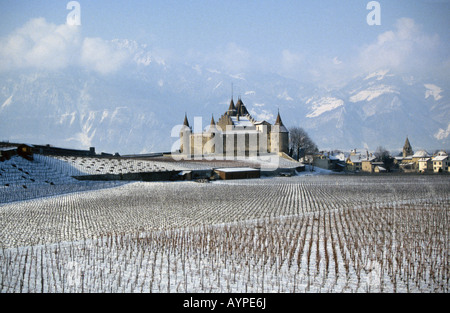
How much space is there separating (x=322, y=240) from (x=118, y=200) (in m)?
16.5

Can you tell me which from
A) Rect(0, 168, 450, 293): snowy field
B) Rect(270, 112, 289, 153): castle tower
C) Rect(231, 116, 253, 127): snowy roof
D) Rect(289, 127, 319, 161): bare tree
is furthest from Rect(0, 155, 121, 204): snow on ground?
Rect(289, 127, 319, 161): bare tree

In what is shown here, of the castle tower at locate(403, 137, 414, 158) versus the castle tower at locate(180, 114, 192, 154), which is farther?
the castle tower at locate(403, 137, 414, 158)

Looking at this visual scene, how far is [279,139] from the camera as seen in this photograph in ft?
291

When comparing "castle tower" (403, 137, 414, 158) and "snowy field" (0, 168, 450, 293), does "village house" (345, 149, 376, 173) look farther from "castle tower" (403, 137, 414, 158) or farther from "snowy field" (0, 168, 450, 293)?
"snowy field" (0, 168, 450, 293)

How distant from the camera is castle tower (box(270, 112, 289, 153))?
8844 centimetres

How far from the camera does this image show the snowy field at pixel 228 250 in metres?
8.30

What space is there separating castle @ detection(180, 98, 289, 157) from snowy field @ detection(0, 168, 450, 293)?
232 ft

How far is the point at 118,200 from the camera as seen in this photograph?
2488cm

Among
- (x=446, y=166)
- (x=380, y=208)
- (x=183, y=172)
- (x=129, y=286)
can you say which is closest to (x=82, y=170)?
(x=183, y=172)

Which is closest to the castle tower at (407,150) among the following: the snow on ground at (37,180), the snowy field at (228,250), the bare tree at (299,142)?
the bare tree at (299,142)

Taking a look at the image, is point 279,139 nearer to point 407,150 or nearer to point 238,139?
point 238,139

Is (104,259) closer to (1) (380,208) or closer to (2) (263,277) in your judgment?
(2) (263,277)

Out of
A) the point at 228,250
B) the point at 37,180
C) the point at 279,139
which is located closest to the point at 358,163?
the point at 279,139

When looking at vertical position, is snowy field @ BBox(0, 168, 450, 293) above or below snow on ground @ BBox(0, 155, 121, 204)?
below
